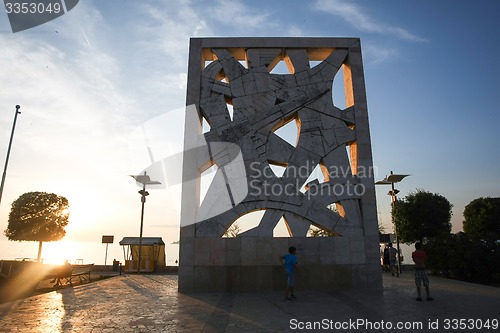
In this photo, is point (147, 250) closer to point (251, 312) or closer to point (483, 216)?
point (251, 312)

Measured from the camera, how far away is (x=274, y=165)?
13219mm

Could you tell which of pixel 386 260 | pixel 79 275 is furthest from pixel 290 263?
pixel 386 260

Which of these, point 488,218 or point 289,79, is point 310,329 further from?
point 488,218

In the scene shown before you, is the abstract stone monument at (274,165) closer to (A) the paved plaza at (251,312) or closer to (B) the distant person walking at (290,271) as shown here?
(A) the paved plaza at (251,312)

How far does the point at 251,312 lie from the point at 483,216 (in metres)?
33.1

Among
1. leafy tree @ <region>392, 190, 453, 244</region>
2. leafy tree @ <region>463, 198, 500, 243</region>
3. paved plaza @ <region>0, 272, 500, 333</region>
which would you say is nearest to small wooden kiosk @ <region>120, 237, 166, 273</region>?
paved plaza @ <region>0, 272, 500, 333</region>

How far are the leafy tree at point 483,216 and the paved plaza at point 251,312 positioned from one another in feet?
83.2

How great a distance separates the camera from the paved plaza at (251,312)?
6559 mm

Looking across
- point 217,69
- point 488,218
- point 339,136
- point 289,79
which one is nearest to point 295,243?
point 339,136

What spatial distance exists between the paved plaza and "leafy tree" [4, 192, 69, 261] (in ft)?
80.3

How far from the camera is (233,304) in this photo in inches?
360

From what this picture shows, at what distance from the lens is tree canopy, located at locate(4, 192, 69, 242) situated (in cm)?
3106

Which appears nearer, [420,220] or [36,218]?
[420,220]

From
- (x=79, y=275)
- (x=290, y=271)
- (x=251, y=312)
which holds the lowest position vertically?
(x=251, y=312)
